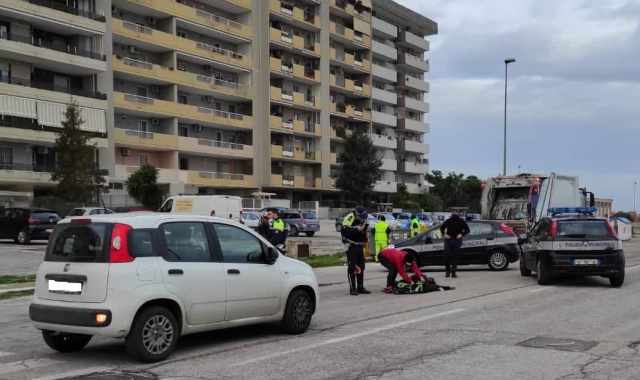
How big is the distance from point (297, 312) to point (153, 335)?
7.86 ft

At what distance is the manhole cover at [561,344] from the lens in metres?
8.31

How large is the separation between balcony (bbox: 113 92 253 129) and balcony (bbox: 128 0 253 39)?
671 cm

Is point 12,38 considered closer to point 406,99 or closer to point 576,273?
point 576,273

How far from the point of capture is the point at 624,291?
1449cm

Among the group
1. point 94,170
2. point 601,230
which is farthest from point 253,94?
point 601,230

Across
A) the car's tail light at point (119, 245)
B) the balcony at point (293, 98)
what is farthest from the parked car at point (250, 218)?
the car's tail light at point (119, 245)

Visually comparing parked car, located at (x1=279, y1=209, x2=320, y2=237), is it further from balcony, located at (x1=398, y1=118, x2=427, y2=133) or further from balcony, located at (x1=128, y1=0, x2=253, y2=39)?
balcony, located at (x1=398, y1=118, x2=427, y2=133)

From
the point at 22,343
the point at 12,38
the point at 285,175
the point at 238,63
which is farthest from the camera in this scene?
the point at 285,175

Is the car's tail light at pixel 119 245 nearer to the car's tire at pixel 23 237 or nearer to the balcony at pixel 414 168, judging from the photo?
the car's tire at pixel 23 237

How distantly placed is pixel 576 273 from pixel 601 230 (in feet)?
3.82

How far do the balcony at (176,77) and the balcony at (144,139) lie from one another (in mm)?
4084

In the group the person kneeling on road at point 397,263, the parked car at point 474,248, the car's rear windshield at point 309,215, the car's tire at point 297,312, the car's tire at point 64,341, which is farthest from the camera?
the car's rear windshield at point 309,215

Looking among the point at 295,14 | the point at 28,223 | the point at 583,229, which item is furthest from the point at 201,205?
the point at 295,14

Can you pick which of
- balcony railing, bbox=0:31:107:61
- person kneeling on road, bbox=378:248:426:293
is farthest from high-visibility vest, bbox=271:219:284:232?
balcony railing, bbox=0:31:107:61
